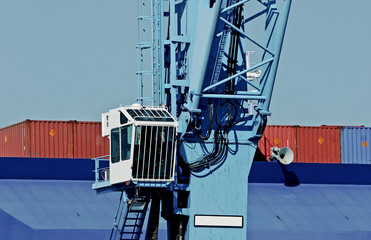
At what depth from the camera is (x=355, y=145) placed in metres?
48.7

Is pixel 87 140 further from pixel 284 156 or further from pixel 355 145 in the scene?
pixel 355 145

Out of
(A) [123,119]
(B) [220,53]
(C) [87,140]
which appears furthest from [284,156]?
(A) [123,119]

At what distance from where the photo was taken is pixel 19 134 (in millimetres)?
46250

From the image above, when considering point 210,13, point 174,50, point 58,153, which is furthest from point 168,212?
point 58,153

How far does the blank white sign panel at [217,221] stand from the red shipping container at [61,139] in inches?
638

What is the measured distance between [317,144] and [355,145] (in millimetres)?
2268

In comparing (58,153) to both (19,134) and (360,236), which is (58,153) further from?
(360,236)

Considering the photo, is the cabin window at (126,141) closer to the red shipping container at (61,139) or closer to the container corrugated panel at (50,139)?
the red shipping container at (61,139)

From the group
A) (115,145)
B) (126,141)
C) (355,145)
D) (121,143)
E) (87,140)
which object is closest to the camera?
(126,141)

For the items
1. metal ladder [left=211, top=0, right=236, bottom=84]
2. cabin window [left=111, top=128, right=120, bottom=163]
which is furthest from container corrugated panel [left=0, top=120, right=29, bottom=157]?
metal ladder [left=211, top=0, right=236, bottom=84]

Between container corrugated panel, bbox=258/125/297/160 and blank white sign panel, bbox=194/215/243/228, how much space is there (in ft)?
57.2

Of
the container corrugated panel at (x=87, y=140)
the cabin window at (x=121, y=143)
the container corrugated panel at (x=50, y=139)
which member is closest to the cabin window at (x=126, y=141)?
the cabin window at (x=121, y=143)

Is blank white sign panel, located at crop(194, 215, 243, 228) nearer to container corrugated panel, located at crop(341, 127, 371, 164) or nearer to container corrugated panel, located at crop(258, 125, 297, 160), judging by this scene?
container corrugated panel, located at crop(258, 125, 297, 160)

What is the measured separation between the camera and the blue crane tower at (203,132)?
29312mm
